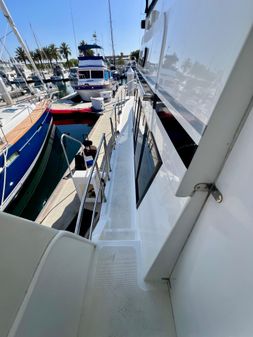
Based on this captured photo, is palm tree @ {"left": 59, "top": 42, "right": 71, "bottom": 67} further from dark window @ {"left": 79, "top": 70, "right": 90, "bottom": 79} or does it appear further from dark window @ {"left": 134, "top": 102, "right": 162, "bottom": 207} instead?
dark window @ {"left": 134, "top": 102, "right": 162, "bottom": 207}

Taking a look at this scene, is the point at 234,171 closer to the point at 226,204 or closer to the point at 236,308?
the point at 226,204

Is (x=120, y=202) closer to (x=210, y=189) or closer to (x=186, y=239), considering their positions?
(x=186, y=239)

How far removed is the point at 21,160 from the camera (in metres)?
4.86

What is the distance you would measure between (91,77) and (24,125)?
374 inches

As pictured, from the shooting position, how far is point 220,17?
60 centimetres

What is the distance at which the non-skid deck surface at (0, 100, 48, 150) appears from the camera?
456cm

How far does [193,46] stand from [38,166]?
21.8 ft

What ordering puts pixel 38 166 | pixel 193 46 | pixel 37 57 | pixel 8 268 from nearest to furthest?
pixel 8 268, pixel 193 46, pixel 38 166, pixel 37 57

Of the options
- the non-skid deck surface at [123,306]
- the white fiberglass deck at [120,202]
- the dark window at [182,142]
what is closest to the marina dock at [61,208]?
the white fiberglass deck at [120,202]

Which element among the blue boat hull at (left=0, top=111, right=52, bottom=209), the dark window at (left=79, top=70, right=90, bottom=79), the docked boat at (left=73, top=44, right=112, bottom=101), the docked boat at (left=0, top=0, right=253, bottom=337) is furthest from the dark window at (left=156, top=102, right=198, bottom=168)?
the dark window at (left=79, top=70, right=90, bottom=79)

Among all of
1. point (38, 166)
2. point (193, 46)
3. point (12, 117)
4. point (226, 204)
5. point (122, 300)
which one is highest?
point (193, 46)

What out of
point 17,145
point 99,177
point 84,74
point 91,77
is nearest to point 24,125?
point 17,145

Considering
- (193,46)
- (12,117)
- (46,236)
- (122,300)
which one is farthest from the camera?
(12,117)

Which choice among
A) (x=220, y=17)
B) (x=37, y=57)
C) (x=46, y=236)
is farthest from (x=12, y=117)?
(x=37, y=57)
